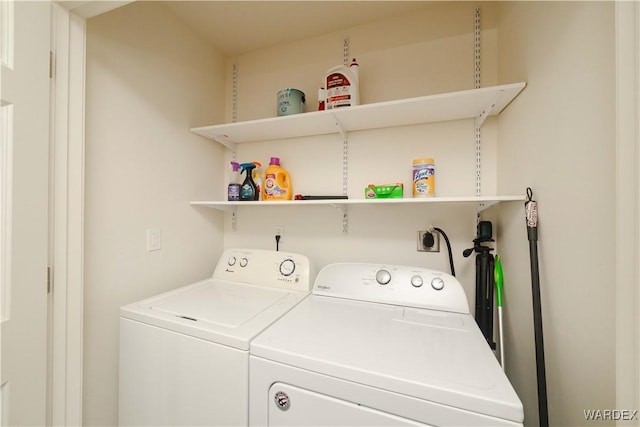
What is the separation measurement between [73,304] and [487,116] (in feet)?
7.06

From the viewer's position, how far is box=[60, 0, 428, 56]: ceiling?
145cm

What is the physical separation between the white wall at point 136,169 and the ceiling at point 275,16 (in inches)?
5.1

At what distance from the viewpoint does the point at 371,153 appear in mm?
1572

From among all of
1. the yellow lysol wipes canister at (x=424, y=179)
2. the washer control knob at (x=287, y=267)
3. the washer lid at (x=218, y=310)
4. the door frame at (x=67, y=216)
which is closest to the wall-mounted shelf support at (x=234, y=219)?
the washer lid at (x=218, y=310)

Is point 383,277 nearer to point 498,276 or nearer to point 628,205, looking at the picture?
point 498,276

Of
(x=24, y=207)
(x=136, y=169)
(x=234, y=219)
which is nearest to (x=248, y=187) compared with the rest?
(x=234, y=219)

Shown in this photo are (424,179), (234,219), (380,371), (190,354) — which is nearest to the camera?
(380,371)

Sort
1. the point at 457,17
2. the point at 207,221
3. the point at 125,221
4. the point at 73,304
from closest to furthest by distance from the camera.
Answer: the point at 73,304 < the point at 125,221 < the point at 457,17 < the point at 207,221

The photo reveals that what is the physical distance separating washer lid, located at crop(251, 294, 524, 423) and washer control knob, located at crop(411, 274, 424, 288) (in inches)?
4.7

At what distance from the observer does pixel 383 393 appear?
0.67 metres

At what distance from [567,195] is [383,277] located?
0.78 meters

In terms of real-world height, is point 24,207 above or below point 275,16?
below

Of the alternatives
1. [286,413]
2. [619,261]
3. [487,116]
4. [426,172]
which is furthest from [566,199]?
[286,413]

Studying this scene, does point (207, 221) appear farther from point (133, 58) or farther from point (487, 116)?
point (487, 116)
